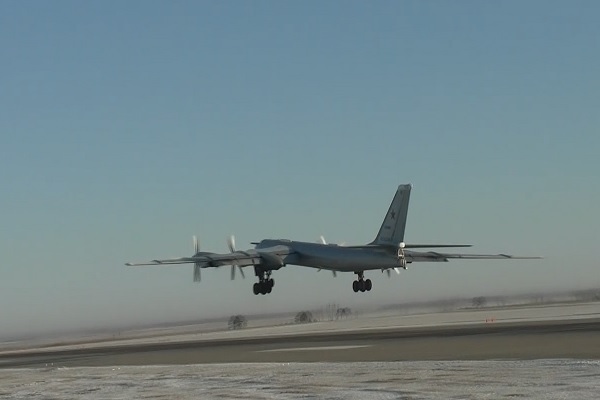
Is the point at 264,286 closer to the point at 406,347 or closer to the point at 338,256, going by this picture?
the point at 338,256

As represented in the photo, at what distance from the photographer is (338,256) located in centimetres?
8412

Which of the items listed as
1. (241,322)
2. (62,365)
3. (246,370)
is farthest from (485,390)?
(241,322)

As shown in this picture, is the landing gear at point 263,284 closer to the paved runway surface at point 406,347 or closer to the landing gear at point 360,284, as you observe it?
the landing gear at point 360,284

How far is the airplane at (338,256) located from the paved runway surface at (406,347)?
1796 cm

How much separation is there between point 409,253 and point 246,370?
4824 centimetres

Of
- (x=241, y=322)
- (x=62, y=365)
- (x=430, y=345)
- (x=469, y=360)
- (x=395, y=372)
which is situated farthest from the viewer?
(x=241, y=322)

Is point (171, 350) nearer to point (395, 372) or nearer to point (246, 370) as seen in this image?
point (246, 370)

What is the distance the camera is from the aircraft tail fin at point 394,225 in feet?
274

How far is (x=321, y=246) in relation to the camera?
8644 cm

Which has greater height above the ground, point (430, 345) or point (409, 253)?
point (409, 253)

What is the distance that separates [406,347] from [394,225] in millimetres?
38202

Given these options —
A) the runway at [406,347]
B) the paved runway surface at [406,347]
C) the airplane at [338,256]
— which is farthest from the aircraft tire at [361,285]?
the runway at [406,347]

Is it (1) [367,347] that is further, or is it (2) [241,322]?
(2) [241,322]

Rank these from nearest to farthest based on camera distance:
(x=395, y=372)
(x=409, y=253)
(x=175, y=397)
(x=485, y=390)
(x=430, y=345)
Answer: (x=485, y=390), (x=175, y=397), (x=395, y=372), (x=430, y=345), (x=409, y=253)
